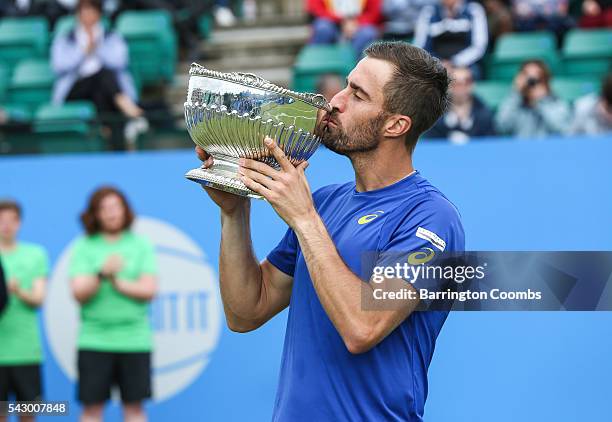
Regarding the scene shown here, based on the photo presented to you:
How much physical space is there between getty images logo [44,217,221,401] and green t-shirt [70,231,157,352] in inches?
4.2

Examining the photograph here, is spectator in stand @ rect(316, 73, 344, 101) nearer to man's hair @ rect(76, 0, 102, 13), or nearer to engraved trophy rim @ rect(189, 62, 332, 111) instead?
man's hair @ rect(76, 0, 102, 13)

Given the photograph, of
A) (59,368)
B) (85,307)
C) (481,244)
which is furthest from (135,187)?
(481,244)

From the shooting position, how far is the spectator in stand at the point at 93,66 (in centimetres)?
744

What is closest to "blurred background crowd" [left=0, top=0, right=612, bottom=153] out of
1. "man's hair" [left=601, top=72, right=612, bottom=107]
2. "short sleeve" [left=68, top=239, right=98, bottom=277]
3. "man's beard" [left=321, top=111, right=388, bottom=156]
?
"man's hair" [left=601, top=72, right=612, bottom=107]

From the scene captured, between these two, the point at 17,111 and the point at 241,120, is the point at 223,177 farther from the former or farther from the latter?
the point at 17,111

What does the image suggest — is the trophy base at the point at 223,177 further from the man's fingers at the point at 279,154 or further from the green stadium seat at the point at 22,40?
the green stadium seat at the point at 22,40

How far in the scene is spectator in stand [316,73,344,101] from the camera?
6301 mm

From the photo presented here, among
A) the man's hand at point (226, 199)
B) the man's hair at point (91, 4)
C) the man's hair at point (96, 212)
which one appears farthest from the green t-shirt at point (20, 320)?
the man's hand at point (226, 199)

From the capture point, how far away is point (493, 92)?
695 cm

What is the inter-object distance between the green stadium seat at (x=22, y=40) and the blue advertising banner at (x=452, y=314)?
111 inches

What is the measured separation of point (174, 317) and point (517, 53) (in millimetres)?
3371

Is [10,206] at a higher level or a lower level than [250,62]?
lower

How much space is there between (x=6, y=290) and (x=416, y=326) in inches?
123

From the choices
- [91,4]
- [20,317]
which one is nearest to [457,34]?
[91,4]
